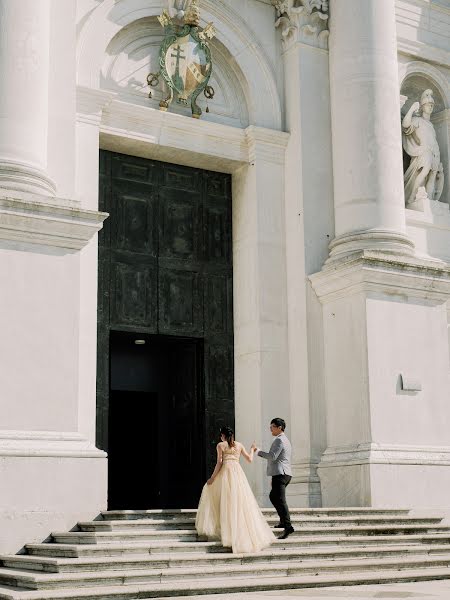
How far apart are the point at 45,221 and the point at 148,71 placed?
5.45 meters

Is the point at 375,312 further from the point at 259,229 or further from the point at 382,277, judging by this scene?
the point at 259,229

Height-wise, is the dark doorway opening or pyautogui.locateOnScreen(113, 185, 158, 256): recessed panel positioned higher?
pyautogui.locateOnScreen(113, 185, 158, 256): recessed panel

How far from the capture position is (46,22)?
14938mm

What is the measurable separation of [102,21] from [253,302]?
5692mm

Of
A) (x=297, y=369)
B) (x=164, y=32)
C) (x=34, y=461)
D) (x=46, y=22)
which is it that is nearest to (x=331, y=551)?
(x=34, y=461)

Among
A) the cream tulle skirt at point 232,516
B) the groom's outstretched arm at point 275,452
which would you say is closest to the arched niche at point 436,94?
the groom's outstretched arm at point 275,452

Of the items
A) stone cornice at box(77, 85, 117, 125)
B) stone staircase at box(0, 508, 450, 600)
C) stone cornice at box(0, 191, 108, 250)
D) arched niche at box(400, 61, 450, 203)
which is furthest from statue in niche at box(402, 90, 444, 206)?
stone cornice at box(0, 191, 108, 250)

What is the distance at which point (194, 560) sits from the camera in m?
11.1

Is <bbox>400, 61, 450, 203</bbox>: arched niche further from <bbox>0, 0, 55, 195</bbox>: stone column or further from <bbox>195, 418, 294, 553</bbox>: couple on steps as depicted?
<bbox>195, 418, 294, 553</bbox>: couple on steps

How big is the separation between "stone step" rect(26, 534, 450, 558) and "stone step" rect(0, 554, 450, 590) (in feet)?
1.73

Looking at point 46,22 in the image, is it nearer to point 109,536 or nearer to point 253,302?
point 253,302

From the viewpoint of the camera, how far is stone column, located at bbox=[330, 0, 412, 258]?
17469mm

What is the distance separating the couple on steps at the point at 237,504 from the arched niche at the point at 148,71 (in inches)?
286

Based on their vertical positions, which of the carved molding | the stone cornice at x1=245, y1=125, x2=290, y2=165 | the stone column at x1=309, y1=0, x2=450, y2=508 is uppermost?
the carved molding
